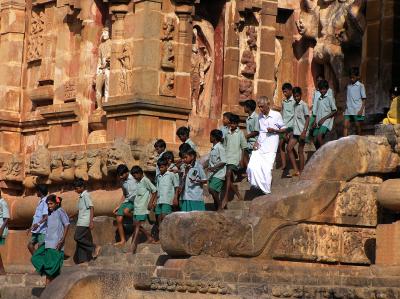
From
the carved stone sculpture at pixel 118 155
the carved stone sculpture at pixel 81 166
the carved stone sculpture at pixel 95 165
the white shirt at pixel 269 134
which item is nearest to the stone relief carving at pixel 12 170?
the carved stone sculpture at pixel 81 166

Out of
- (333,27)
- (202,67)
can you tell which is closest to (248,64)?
(202,67)

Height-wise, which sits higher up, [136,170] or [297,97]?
[297,97]

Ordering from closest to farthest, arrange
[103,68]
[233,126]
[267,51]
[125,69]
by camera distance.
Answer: [233,126]
[125,69]
[103,68]
[267,51]

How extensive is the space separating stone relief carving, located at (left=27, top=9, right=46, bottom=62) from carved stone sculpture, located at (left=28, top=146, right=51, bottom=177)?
8.80 feet

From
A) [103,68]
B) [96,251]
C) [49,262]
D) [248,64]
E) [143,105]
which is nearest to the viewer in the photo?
[49,262]

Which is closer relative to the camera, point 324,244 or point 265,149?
point 324,244

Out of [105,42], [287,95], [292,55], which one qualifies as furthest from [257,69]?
[287,95]

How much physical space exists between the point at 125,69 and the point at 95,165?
176 cm

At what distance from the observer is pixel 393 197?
21.2 meters

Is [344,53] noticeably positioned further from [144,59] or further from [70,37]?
[70,37]

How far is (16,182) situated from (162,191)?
7514 mm

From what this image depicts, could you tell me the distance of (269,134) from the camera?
2339 centimetres

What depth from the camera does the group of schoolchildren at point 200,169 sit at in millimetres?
23438

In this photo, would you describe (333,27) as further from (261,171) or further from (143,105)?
(261,171)
